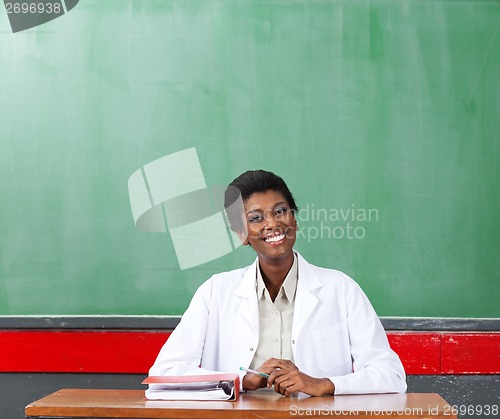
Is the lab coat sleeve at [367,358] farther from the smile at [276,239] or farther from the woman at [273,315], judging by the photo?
the smile at [276,239]

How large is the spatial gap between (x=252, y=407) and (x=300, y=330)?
1.88 ft

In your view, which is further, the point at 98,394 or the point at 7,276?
the point at 7,276

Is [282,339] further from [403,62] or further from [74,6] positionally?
[74,6]

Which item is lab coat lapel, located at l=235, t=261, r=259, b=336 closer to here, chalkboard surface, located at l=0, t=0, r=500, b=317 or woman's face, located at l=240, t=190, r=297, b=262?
woman's face, located at l=240, t=190, r=297, b=262

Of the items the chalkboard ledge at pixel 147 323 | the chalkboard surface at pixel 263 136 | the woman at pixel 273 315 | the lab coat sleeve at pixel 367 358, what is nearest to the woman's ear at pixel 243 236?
the woman at pixel 273 315

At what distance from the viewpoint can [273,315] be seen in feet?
8.50

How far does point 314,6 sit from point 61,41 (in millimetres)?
1142

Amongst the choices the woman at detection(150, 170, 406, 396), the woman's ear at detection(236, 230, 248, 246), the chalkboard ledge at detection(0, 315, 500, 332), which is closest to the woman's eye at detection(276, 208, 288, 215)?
the woman at detection(150, 170, 406, 396)

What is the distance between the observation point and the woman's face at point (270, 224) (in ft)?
8.41

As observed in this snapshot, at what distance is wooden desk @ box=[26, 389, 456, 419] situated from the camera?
76.1 inches

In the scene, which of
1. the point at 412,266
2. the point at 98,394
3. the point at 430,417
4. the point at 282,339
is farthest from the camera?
the point at 412,266

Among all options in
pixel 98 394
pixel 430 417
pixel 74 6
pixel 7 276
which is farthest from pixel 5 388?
pixel 430 417

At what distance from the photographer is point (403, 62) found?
3.22m

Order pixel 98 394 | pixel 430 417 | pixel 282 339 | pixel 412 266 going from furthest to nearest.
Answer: pixel 412 266 → pixel 282 339 → pixel 98 394 → pixel 430 417
